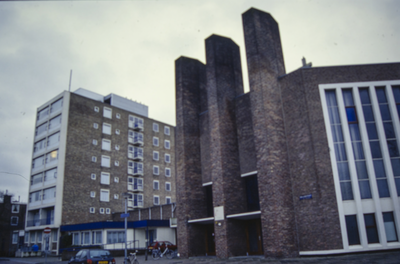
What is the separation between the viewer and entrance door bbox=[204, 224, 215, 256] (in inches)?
1049

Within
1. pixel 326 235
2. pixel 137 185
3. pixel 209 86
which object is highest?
pixel 209 86

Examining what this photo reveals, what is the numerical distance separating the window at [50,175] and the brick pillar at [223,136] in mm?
25708

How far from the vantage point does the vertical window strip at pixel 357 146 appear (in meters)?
20.5

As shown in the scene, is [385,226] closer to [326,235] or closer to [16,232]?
[326,235]

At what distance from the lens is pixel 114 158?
48312 millimetres

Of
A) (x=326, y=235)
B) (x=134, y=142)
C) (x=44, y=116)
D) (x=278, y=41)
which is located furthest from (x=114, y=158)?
(x=326, y=235)

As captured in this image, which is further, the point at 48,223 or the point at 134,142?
the point at 134,142

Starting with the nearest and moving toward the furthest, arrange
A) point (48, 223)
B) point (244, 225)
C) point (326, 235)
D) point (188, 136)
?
point (326, 235), point (244, 225), point (188, 136), point (48, 223)

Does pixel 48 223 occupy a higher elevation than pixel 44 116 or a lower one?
lower

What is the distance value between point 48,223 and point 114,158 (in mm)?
12300

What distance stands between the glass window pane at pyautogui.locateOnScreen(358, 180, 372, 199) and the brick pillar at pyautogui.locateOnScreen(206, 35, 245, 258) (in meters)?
8.30

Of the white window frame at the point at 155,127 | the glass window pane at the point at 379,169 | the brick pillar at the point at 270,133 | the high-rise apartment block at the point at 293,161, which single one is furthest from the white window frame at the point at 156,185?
the glass window pane at the point at 379,169

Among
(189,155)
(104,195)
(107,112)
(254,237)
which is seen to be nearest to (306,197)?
(254,237)

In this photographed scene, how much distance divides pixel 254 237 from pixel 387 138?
11.5m
